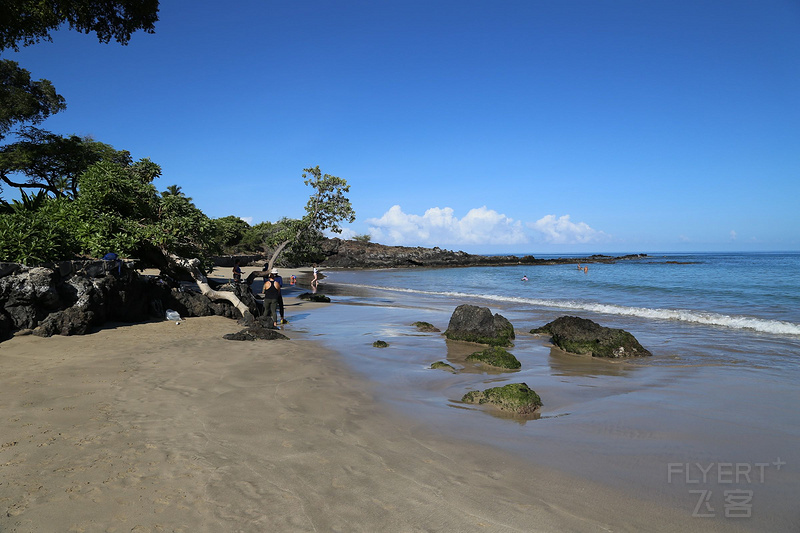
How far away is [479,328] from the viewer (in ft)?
38.2

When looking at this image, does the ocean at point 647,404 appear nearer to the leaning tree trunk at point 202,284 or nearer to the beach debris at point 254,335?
the beach debris at point 254,335

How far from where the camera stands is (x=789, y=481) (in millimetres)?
4164

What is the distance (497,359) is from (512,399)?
9.43 feet

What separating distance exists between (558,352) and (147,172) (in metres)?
18.6

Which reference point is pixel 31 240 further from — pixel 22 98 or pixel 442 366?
pixel 22 98

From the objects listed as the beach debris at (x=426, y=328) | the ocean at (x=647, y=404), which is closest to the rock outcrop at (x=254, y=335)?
the ocean at (x=647, y=404)

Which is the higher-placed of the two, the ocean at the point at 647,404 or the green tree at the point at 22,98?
the green tree at the point at 22,98

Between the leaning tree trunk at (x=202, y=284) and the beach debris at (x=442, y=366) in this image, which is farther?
the leaning tree trunk at (x=202, y=284)

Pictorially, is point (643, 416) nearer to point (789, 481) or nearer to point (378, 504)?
point (789, 481)

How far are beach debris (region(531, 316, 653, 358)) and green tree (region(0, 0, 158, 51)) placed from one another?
16.0m

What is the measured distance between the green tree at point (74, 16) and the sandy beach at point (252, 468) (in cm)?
1050

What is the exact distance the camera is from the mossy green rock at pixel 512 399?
5977 mm

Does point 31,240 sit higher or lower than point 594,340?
higher

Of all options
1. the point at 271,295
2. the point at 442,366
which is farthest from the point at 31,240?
the point at 442,366
